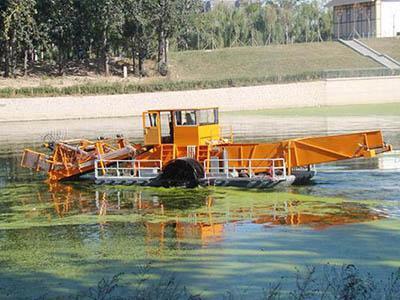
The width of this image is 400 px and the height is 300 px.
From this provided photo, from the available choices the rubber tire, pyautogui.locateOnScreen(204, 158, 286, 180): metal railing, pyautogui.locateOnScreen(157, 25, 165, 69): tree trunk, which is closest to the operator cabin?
pyautogui.locateOnScreen(157, 25, 165, 69): tree trunk

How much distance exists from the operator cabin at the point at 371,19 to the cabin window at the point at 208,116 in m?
75.6

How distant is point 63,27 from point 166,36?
9.27 meters

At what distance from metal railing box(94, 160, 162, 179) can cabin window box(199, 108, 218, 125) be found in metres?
1.65

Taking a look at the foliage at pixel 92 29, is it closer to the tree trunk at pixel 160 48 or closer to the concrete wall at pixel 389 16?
the tree trunk at pixel 160 48

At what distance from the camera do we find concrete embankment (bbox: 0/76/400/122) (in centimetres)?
6159

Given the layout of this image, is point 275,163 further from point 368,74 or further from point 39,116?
point 368,74

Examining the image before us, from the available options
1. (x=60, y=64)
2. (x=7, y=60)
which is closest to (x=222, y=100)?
(x=60, y=64)

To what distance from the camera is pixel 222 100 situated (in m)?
64.6

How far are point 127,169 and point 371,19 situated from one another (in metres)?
78.2

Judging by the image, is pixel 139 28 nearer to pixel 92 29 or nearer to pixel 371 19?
pixel 92 29

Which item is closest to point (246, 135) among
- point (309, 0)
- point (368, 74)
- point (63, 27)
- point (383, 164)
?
point (383, 164)

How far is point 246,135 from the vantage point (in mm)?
38219

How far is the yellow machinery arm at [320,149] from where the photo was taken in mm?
21016

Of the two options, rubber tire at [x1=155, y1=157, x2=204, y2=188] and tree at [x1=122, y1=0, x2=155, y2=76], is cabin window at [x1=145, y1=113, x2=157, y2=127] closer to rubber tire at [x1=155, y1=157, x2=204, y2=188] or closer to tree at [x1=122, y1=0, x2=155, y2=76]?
rubber tire at [x1=155, y1=157, x2=204, y2=188]
